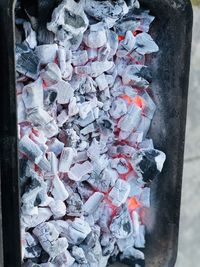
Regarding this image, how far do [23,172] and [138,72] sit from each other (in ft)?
1.71

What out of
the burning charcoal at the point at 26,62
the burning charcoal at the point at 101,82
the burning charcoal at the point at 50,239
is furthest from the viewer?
the burning charcoal at the point at 101,82

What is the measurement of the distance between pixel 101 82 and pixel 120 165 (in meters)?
0.29

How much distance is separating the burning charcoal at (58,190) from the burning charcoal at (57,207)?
15mm

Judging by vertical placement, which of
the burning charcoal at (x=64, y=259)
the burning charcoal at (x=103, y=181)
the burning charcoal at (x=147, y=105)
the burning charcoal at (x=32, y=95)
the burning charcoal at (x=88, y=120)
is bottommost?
the burning charcoal at (x=64, y=259)

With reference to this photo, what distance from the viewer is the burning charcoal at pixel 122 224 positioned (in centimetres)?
201

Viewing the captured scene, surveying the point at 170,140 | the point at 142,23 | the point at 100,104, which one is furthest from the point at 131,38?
the point at 170,140

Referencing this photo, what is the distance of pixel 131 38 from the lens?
198 centimetres

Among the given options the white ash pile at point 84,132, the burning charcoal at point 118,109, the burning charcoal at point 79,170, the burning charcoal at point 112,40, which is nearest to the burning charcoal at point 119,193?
the white ash pile at point 84,132

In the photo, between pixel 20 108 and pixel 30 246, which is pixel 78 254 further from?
pixel 20 108

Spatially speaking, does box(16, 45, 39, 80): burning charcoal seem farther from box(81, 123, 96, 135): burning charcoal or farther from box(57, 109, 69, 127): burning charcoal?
box(81, 123, 96, 135): burning charcoal

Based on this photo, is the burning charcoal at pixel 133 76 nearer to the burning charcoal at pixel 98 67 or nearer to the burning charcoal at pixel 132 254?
the burning charcoal at pixel 98 67

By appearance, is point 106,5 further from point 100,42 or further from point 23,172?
point 23,172

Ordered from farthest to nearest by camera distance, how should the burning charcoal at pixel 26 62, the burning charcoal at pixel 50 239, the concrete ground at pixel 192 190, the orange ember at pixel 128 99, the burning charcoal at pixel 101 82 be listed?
the concrete ground at pixel 192 190
the orange ember at pixel 128 99
the burning charcoal at pixel 101 82
the burning charcoal at pixel 50 239
the burning charcoal at pixel 26 62

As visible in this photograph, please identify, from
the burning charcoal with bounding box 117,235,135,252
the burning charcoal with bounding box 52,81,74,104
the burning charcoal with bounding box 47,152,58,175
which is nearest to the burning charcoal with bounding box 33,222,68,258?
the burning charcoal with bounding box 47,152,58,175
